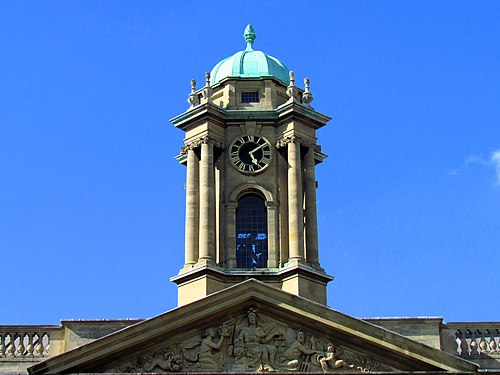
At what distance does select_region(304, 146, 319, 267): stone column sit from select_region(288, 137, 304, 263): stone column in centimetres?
48

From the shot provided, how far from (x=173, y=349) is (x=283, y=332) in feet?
11.4

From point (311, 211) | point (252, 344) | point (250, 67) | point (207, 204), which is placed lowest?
point (252, 344)

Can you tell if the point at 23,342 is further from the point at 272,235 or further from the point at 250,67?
the point at 250,67

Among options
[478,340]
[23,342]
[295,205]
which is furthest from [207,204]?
[478,340]

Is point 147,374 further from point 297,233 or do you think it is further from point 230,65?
point 230,65

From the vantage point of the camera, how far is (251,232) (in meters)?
48.4

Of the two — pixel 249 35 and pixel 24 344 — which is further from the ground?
pixel 249 35

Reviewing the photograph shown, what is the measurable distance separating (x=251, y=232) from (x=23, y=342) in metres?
10.3

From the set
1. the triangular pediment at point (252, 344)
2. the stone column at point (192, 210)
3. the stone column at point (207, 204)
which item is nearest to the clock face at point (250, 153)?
the stone column at point (207, 204)

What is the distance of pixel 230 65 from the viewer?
169ft

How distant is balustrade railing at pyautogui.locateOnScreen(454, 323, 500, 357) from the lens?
42.1 metres

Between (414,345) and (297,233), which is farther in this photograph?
(297,233)

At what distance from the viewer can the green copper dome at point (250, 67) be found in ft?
168

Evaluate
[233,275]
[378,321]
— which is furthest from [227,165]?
[378,321]
